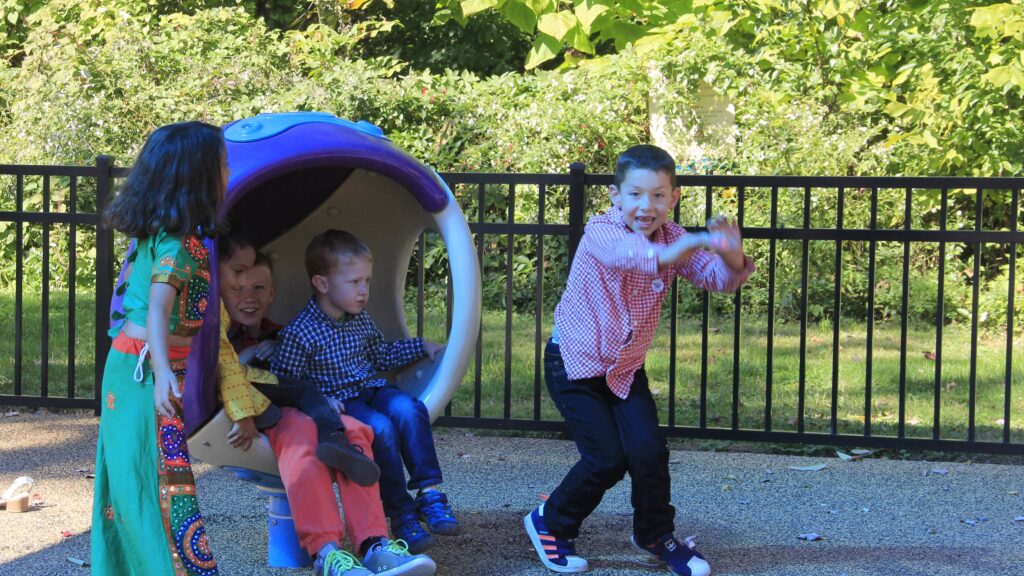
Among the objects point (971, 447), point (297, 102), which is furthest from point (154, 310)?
point (297, 102)

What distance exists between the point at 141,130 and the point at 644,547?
7221mm

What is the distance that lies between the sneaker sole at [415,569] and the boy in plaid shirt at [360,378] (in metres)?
0.23

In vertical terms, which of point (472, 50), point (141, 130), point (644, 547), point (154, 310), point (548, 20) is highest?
point (472, 50)

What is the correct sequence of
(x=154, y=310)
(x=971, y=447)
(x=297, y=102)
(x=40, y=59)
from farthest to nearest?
(x=40, y=59)
(x=297, y=102)
(x=971, y=447)
(x=154, y=310)

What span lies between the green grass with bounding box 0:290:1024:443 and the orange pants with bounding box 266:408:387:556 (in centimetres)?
230

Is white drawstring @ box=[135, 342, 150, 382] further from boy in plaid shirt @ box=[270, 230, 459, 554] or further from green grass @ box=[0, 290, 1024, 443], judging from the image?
green grass @ box=[0, 290, 1024, 443]

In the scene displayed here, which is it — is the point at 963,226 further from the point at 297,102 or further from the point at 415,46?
the point at 415,46

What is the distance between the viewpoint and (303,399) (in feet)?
12.9

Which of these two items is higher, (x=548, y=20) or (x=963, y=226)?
(x=548, y=20)

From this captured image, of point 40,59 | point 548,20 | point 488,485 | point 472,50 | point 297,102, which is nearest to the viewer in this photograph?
point 488,485

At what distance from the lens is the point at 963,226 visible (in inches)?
381

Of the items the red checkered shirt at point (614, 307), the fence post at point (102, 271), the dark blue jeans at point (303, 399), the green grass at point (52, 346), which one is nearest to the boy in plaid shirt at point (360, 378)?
the dark blue jeans at point (303, 399)

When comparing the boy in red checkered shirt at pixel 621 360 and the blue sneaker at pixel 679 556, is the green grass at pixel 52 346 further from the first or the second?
the blue sneaker at pixel 679 556

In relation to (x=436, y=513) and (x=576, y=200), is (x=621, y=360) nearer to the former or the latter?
(x=436, y=513)
